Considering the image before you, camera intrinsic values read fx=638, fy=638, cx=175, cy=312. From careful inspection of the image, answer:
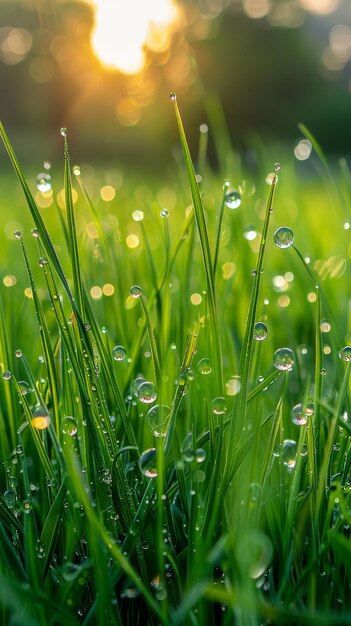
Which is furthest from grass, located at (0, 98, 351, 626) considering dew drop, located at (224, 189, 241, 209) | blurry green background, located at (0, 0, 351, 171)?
blurry green background, located at (0, 0, 351, 171)

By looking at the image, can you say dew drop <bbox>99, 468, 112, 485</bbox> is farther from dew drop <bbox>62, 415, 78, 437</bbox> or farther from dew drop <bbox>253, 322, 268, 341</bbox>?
dew drop <bbox>253, 322, 268, 341</bbox>

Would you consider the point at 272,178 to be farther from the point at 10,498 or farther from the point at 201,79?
the point at 201,79

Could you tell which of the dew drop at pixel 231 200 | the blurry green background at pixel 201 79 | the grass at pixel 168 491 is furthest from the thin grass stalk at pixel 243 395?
the blurry green background at pixel 201 79

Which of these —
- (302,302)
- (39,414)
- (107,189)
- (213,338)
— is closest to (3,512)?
(39,414)

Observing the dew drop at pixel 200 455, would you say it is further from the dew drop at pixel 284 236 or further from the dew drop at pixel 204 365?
the dew drop at pixel 284 236

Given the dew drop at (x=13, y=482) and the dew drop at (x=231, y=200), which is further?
the dew drop at (x=231, y=200)

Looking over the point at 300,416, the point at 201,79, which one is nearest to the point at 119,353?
the point at 300,416
